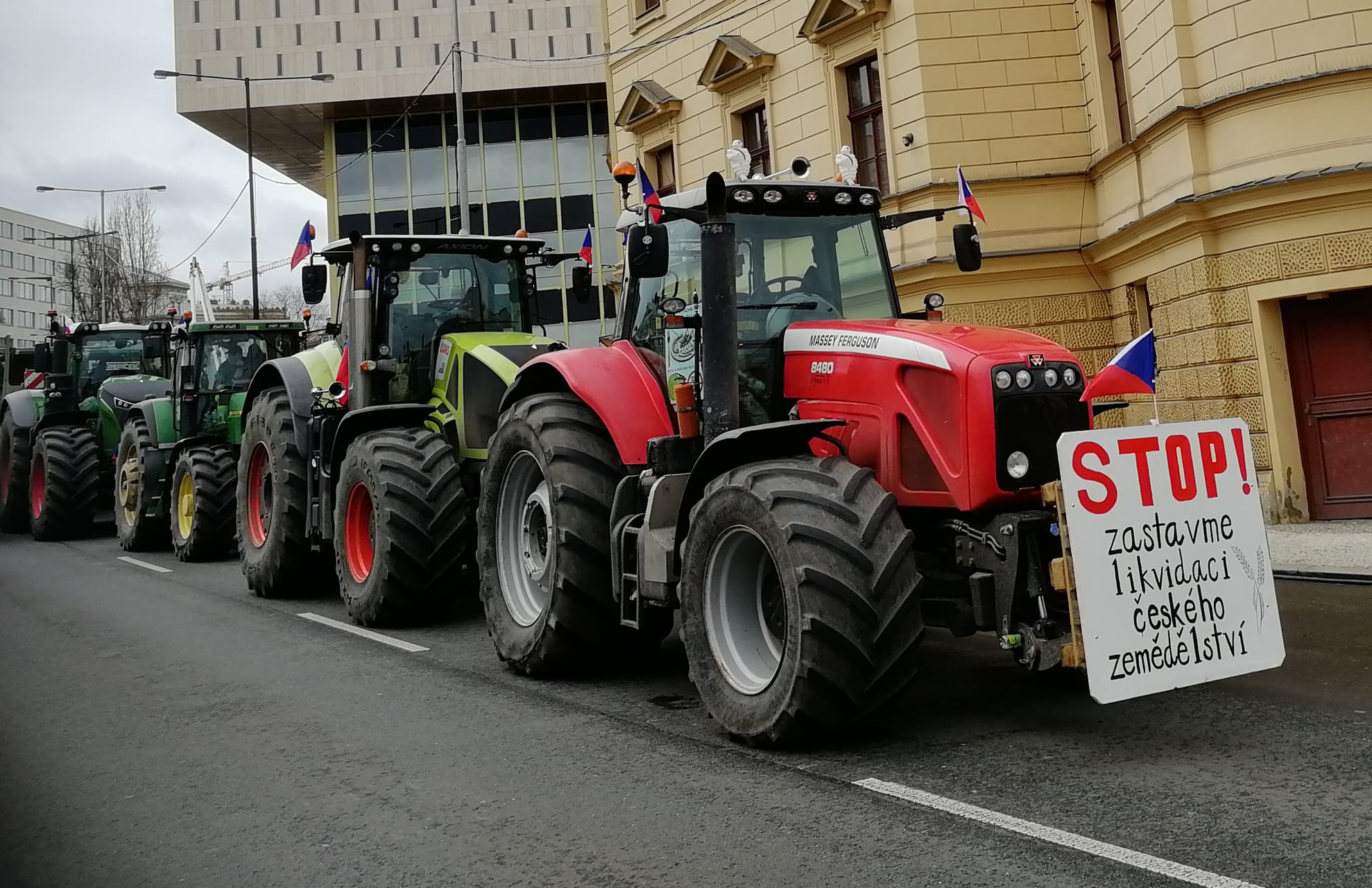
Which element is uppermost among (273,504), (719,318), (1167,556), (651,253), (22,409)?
(22,409)

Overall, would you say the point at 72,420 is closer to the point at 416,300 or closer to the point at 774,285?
the point at 416,300

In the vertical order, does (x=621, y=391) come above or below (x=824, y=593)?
above

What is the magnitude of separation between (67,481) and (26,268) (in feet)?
312

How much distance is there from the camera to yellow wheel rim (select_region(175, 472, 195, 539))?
13.6 metres

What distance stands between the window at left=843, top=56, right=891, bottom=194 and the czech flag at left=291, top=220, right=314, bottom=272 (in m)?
8.57

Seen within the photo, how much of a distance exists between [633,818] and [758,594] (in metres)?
1.41

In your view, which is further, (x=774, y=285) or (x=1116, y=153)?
(x=1116, y=153)

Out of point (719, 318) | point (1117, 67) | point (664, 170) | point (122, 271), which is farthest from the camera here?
point (122, 271)

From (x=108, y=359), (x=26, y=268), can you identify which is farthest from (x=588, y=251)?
(x=26, y=268)

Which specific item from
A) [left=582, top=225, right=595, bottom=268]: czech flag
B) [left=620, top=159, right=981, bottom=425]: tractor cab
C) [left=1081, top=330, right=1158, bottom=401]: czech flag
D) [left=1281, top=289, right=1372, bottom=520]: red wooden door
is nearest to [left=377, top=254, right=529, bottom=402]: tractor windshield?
[left=582, top=225, right=595, bottom=268]: czech flag

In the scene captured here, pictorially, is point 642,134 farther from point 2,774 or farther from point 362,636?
point 2,774

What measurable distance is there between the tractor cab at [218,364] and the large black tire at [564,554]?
8.03 meters

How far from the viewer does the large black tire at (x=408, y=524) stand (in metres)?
8.04

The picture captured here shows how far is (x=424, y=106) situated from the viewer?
43.4 metres
